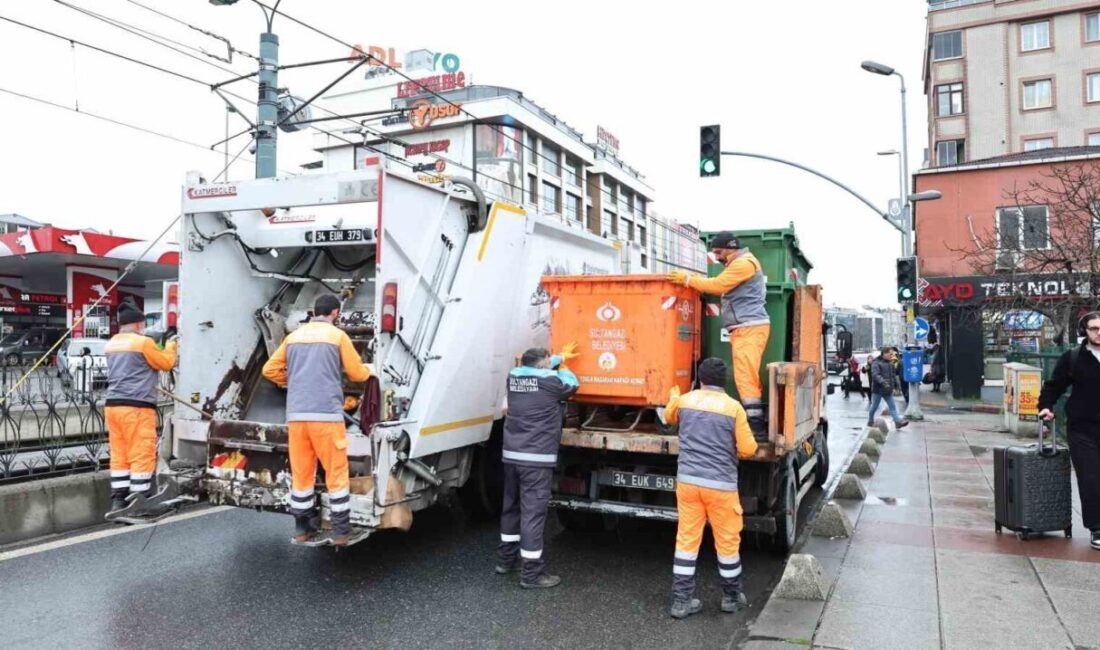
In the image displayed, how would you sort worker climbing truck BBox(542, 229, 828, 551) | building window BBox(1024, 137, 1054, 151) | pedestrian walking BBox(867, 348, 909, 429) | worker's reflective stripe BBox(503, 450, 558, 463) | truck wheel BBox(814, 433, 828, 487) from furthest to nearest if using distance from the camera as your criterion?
building window BBox(1024, 137, 1054, 151) → pedestrian walking BBox(867, 348, 909, 429) → truck wheel BBox(814, 433, 828, 487) → worker climbing truck BBox(542, 229, 828, 551) → worker's reflective stripe BBox(503, 450, 558, 463)

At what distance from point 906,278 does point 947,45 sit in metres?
33.5

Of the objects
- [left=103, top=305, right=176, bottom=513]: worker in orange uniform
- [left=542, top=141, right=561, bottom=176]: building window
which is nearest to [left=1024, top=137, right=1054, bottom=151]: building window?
[left=542, top=141, right=561, bottom=176]: building window

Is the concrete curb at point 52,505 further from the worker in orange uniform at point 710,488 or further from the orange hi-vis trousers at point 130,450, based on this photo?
the worker in orange uniform at point 710,488

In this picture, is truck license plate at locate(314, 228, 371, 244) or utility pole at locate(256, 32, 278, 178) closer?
truck license plate at locate(314, 228, 371, 244)

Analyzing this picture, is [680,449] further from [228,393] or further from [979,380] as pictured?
[979,380]

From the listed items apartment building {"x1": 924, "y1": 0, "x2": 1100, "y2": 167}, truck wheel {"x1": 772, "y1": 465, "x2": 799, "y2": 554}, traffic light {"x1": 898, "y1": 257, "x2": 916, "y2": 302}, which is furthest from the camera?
apartment building {"x1": 924, "y1": 0, "x2": 1100, "y2": 167}

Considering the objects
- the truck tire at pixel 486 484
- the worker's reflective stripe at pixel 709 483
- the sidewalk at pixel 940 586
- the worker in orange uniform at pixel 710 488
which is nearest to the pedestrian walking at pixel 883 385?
the sidewalk at pixel 940 586

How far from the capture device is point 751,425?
219 inches

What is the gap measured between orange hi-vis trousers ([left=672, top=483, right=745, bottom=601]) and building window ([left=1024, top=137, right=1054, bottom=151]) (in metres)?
43.8

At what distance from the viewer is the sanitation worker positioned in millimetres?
5172

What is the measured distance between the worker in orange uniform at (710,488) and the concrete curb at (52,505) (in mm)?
5057

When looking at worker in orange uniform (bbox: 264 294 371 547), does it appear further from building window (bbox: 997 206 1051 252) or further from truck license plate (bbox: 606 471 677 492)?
building window (bbox: 997 206 1051 252)

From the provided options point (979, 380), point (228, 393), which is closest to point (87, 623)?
point (228, 393)

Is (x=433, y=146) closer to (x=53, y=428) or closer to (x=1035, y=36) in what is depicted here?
(x=1035, y=36)
